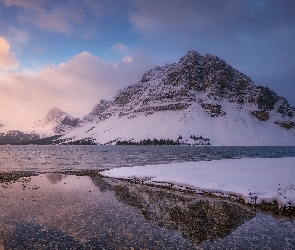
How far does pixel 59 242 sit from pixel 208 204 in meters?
14.0

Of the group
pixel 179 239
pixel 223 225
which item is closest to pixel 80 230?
pixel 179 239

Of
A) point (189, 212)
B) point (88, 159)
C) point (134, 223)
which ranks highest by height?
point (134, 223)

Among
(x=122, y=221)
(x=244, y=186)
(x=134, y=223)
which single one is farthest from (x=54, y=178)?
(x=244, y=186)

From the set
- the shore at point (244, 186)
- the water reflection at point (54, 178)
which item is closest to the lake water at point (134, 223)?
the shore at point (244, 186)

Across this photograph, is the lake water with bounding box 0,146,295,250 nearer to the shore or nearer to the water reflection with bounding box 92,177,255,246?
the water reflection with bounding box 92,177,255,246

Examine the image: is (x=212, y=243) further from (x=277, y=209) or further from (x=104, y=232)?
(x=277, y=209)

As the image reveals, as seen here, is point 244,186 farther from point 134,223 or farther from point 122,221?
point 122,221

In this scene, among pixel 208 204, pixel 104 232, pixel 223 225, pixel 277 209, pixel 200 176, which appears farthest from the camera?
pixel 200 176

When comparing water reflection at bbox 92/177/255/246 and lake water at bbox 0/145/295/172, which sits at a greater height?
water reflection at bbox 92/177/255/246

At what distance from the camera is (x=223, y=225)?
17.5 metres

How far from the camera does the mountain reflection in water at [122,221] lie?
1434cm

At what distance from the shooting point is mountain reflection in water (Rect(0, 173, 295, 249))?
1434cm

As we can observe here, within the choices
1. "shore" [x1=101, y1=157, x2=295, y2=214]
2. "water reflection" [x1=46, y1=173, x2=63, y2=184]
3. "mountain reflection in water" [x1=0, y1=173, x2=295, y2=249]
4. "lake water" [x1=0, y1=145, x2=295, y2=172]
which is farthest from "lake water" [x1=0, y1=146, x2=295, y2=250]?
"lake water" [x1=0, y1=145, x2=295, y2=172]

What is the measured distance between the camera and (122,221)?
1798 centimetres
